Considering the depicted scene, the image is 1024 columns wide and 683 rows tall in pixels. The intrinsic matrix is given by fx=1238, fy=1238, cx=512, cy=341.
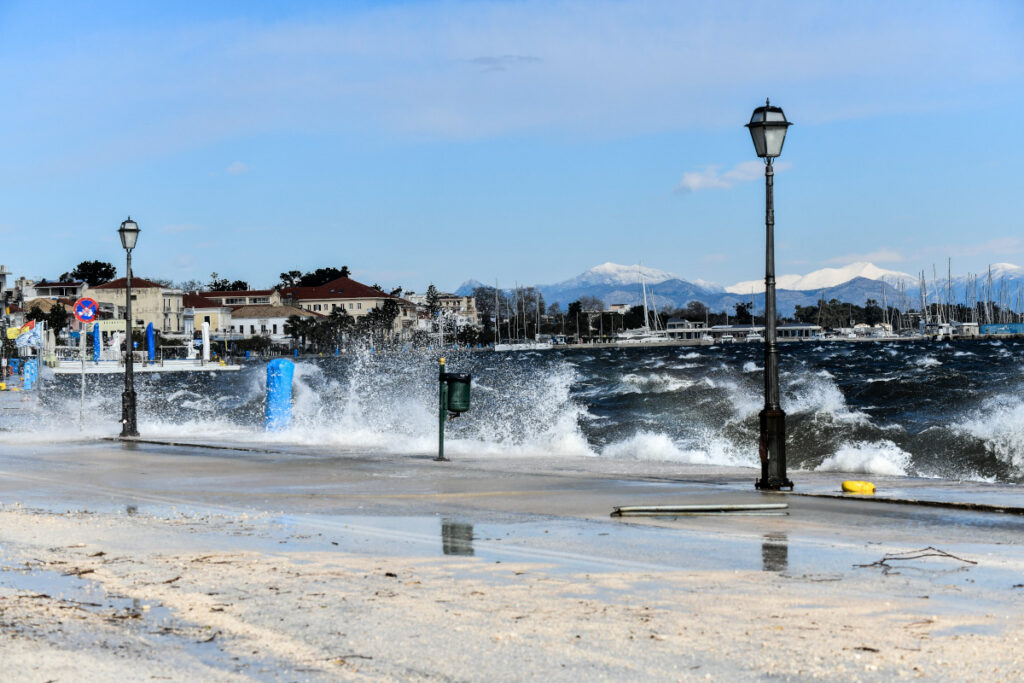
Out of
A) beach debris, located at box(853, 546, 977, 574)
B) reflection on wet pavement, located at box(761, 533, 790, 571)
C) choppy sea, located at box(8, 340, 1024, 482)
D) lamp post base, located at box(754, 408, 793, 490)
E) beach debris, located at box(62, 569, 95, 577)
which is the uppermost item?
lamp post base, located at box(754, 408, 793, 490)

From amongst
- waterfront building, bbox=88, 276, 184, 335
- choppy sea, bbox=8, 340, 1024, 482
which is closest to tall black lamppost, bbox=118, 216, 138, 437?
choppy sea, bbox=8, 340, 1024, 482

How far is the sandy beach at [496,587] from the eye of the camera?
6.14 metres

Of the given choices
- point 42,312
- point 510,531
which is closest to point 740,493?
point 510,531

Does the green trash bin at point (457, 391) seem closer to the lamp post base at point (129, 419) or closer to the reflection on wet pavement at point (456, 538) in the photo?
the reflection on wet pavement at point (456, 538)

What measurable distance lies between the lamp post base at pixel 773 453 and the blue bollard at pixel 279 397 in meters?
14.2

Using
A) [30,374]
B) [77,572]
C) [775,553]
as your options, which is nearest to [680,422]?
[775,553]

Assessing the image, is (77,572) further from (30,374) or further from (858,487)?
(30,374)

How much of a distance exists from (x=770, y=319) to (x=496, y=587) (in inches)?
275

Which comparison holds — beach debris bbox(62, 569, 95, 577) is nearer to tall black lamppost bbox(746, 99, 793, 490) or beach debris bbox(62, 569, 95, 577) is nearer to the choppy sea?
tall black lamppost bbox(746, 99, 793, 490)

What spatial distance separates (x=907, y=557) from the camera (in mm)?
9125

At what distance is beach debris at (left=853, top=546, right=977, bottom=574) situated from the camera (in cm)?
874

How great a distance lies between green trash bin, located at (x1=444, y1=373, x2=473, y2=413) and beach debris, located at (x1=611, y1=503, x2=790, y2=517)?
7.02 m

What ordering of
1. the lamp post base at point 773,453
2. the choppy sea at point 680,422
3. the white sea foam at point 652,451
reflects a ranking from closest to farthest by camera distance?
the lamp post base at point 773,453 < the white sea foam at point 652,451 < the choppy sea at point 680,422

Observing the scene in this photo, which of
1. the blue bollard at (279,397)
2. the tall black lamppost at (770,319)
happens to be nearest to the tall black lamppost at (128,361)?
the blue bollard at (279,397)
